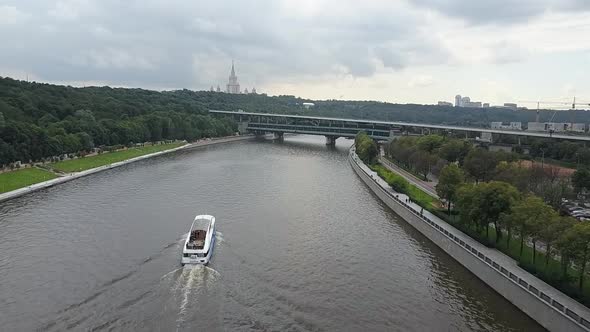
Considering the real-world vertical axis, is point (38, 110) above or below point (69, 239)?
above

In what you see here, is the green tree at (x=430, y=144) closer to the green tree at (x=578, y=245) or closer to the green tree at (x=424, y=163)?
the green tree at (x=424, y=163)

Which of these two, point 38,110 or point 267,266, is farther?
point 38,110

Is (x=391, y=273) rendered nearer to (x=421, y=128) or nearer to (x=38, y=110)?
(x=38, y=110)

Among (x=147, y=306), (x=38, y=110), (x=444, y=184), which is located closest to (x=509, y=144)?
(x=444, y=184)

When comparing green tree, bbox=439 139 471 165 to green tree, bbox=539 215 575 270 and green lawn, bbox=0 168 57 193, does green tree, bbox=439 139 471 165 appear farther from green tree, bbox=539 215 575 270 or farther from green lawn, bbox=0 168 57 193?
green lawn, bbox=0 168 57 193

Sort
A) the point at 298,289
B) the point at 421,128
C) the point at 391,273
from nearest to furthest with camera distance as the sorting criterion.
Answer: the point at 298,289 < the point at 391,273 < the point at 421,128

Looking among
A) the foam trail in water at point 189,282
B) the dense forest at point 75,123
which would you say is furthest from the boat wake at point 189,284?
the dense forest at point 75,123
